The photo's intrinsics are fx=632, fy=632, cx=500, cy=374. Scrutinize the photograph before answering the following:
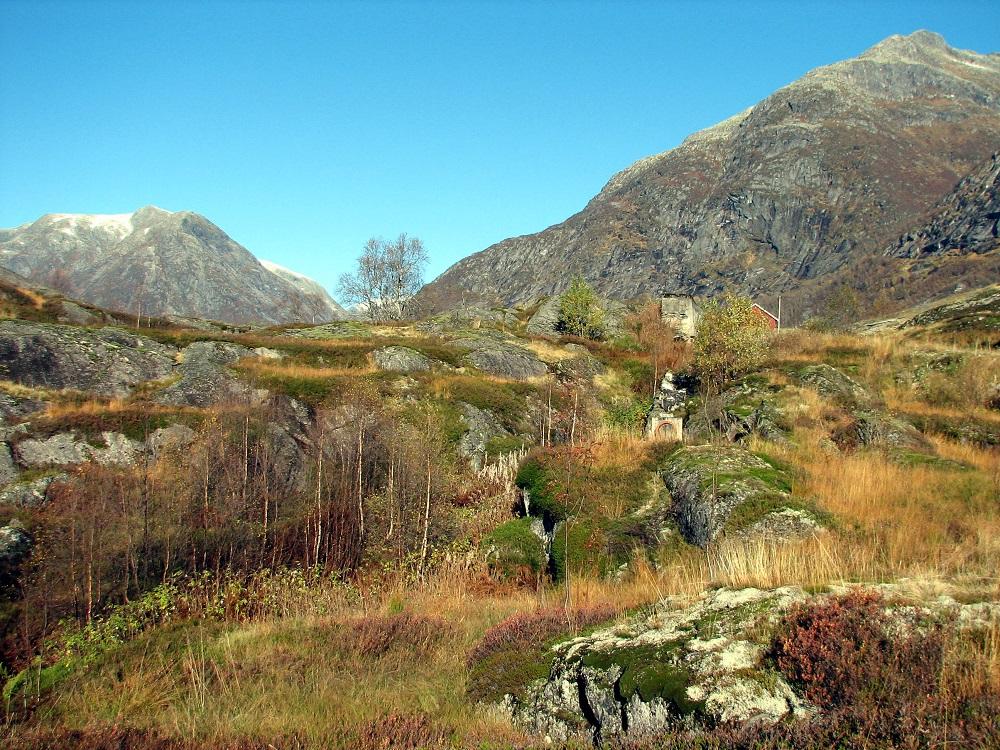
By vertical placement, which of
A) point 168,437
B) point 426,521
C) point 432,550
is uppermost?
point 168,437

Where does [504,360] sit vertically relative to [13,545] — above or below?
above

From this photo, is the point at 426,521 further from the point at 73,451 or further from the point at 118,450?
the point at 73,451

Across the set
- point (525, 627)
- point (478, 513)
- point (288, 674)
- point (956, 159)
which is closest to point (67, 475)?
point (478, 513)

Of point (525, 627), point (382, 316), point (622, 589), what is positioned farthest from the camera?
point (382, 316)

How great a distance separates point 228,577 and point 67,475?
27.3 feet

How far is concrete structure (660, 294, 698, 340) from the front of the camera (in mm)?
40625

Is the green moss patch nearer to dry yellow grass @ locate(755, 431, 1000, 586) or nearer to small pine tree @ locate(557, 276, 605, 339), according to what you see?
dry yellow grass @ locate(755, 431, 1000, 586)

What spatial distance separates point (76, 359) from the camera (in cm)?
2184

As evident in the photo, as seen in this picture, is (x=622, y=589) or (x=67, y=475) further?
(x=67, y=475)

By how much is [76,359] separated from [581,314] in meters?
30.0

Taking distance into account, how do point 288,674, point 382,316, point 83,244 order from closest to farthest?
point 288,674 < point 382,316 < point 83,244

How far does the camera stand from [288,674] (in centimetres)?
561

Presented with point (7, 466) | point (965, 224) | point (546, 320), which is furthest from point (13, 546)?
point (965, 224)

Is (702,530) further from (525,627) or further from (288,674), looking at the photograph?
(288,674)
